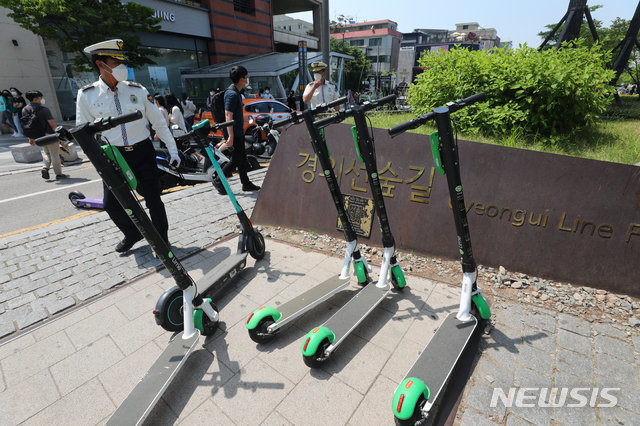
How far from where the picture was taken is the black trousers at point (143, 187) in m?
3.55

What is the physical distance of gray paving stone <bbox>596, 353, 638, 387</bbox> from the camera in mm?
2174

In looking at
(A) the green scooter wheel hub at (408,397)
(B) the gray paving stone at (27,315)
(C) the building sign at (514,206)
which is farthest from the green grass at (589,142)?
(B) the gray paving stone at (27,315)

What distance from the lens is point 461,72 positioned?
5547 mm

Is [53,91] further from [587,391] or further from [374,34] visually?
[374,34]

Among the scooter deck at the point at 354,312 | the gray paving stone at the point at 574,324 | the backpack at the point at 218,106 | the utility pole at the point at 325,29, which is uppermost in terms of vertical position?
the utility pole at the point at 325,29

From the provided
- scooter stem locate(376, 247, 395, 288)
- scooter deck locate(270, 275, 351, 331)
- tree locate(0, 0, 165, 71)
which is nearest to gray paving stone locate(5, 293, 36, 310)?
scooter deck locate(270, 275, 351, 331)

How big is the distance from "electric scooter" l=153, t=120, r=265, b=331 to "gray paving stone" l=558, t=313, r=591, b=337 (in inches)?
122

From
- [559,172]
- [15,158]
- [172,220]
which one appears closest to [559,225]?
A: [559,172]

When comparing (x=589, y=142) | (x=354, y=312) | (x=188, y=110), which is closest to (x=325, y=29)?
(x=188, y=110)

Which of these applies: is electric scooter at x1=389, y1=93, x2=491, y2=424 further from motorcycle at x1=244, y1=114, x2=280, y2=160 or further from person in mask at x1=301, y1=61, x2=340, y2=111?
motorcycle at x1=244, y1=114, x2=280, y2=160

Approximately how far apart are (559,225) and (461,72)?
3.55m

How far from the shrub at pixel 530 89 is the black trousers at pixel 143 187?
15.6ft

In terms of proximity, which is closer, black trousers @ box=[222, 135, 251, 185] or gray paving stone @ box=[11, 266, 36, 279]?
gray paving stone @ box=[11, 266, 36, 279]

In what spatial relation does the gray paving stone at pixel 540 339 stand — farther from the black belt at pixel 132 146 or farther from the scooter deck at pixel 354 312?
the black belt at pixel 132 146
